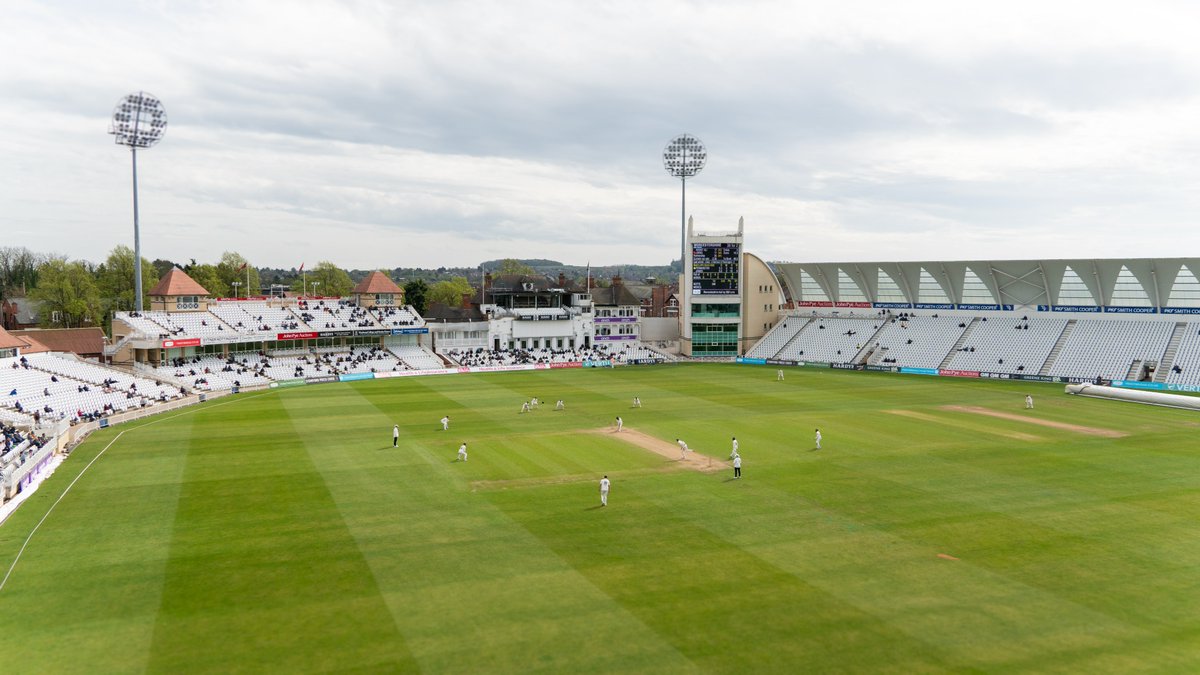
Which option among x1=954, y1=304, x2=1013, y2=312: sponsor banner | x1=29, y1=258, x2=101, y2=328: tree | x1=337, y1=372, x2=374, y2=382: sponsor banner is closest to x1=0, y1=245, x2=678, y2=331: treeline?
x1=29, y1=258, x2=101, y2=328: tree

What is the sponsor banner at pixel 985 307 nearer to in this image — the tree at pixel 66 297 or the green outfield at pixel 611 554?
the green outfield at pixel 611 554

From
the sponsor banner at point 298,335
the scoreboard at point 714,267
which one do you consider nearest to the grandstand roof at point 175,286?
the sponsor banner at point 298,335

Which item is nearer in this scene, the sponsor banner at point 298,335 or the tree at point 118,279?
the sponsor banner at point 298,335

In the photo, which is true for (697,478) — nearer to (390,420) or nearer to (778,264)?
(390,420)

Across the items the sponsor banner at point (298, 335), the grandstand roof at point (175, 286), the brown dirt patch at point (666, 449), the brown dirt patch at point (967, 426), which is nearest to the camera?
A: the brown dirt patch at point (666, 449)

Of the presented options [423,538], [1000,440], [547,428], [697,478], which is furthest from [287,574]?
[1000,440]

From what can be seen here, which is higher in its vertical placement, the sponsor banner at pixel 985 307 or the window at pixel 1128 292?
the window at pixel 1128 292

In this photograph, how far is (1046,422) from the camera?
1636 inches

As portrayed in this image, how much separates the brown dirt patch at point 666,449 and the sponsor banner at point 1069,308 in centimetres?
4864

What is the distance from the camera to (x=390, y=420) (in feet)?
142

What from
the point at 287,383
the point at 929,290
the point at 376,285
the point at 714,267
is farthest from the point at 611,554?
the point at 929,290

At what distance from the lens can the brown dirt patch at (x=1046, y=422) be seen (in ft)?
126

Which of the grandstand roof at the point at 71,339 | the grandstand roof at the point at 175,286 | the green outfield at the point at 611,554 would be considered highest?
the grandstand roof at the point at 175,286

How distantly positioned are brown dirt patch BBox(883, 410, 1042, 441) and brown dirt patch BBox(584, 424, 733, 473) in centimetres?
1613
